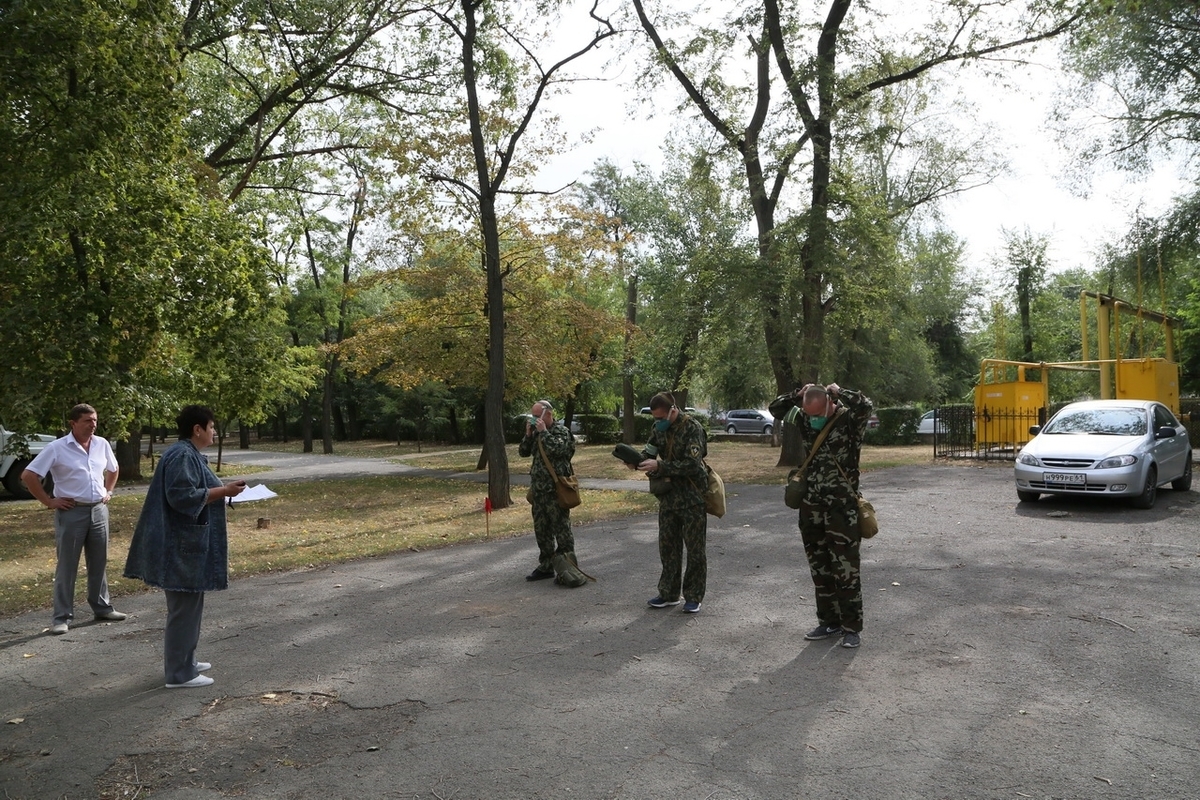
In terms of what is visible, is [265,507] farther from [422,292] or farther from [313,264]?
[313,264]

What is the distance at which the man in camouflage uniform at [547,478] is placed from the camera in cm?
884

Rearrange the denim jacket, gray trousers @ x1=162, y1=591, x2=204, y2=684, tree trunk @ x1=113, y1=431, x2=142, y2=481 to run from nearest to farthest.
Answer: the denim jacket, gray trousers @ x1=162, y1=591, x2=204, y2=684, tree trunk @ x1=113, y1=431, x2=142, y2=481

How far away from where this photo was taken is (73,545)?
7.42 m

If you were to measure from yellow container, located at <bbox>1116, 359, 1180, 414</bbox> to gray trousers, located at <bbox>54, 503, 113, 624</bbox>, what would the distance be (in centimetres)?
2105

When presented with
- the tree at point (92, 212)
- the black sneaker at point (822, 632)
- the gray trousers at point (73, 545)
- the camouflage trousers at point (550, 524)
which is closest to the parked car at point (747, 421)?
the tree at point (92, 212)

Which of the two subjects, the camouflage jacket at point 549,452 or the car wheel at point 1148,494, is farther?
the car wheel at point 1148,494

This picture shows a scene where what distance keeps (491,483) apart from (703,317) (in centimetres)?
897

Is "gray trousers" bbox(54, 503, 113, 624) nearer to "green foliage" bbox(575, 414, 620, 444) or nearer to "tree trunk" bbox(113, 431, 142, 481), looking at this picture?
"tree trunk" bbox(113, 431, 142, 481)

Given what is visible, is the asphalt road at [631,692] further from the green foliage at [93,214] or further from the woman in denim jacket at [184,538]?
the green foliage at [93,214]

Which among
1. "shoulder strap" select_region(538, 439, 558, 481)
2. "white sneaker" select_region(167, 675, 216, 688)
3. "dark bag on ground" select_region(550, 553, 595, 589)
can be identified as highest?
"shoulder strap" select_region(538, 439, 558, 481)

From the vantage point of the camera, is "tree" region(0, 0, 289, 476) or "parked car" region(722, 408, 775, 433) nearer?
"tree" region(0, 0, 289, 476)

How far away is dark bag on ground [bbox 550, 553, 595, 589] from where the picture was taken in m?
8.66

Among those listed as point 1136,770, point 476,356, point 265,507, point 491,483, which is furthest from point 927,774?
point 476,356

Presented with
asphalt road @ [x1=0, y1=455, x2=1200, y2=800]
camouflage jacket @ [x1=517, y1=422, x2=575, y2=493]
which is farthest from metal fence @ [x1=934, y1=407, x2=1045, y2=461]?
camouflage jacket @ [x1=517, y1=422, x2=575, y2=493]
